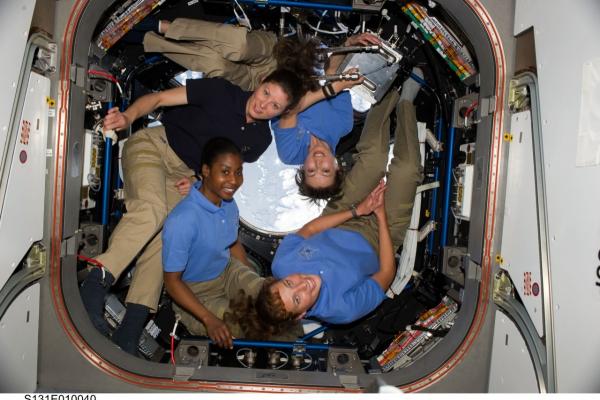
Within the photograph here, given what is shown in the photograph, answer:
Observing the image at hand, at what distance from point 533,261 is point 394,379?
1.07m

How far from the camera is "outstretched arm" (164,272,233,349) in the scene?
10.3ft

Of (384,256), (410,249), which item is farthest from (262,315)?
(410,249)

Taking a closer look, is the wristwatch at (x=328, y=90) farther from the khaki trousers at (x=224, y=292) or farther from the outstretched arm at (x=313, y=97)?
the khaki trousers at (x=224, y=292)

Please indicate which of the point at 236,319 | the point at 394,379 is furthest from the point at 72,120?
the point at 394,379

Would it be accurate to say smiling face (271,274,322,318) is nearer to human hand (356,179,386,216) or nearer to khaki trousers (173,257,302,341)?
Answer: khaki trousers (173,257,302,341)

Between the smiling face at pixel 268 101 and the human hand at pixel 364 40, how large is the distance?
811 mm

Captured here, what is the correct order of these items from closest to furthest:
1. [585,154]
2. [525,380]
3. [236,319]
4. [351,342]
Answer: [585,154] < [525,380] < [236,319] < [351,342]

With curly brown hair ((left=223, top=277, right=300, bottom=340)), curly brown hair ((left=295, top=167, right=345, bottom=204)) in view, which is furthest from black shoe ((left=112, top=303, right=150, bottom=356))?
curly brown hair ((left=295, top=167, right=345, bottom=204))

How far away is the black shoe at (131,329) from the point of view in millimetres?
3147

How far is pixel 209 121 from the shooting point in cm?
341

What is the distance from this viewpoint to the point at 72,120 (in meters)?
2.95

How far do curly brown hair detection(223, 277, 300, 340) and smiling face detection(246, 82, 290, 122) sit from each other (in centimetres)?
116

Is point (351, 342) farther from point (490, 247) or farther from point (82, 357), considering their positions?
point (82, 357)

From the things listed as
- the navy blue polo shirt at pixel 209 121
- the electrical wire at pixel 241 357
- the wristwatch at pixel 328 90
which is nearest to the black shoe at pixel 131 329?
the electrical wire at pixel 241 357
